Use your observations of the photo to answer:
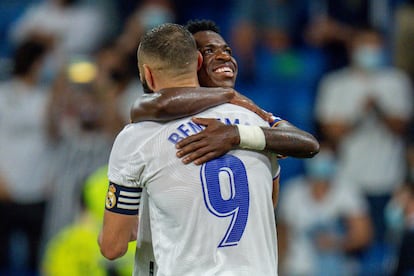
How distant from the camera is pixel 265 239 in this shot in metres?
3.65

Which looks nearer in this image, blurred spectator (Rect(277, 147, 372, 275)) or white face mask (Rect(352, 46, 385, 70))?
blurred spectator (Rect(277, 147, 372, 275))

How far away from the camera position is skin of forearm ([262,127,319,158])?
3.64m

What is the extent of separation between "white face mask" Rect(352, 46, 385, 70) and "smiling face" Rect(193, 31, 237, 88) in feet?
18.2

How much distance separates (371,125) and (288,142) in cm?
571

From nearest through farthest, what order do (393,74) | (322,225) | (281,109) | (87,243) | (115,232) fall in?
(115,232) → (87,243) → (322,225) → (393,74) → (281,109)

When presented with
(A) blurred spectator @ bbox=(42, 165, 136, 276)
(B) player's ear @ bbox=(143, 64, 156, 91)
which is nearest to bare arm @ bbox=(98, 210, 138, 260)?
(B) player's ear @ bbox=(143, 64, 156, 91)

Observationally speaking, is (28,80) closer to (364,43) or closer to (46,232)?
(46,232)

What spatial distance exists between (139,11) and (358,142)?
99.0 inches

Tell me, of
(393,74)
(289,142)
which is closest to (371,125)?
(393,74)

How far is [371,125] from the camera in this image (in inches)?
364

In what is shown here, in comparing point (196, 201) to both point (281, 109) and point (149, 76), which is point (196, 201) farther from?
point (281, 109)

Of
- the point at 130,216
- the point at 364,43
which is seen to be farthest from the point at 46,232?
the point at 130,216

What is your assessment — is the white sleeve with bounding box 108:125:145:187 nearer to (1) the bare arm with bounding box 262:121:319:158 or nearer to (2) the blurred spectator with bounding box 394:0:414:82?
(1) the bare arm with bounding box 262:121:319:158

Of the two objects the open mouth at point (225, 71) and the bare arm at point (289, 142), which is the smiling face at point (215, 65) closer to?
the open mouth at point (225, 71)
